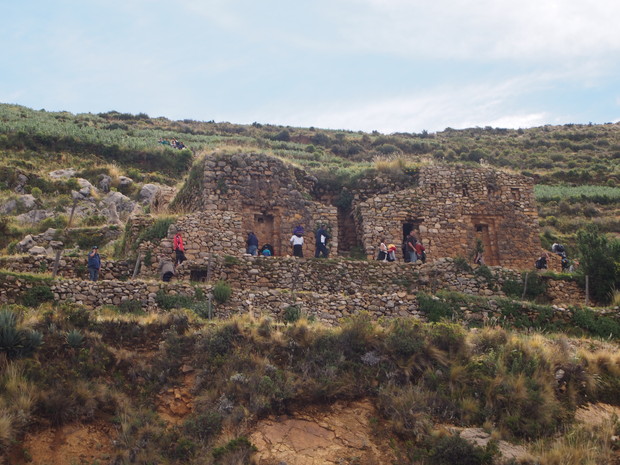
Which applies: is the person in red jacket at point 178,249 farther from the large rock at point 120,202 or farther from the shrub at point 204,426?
the large rock at point 120,202

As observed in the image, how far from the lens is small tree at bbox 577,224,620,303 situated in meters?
18.4

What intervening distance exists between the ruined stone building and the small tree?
363 cm

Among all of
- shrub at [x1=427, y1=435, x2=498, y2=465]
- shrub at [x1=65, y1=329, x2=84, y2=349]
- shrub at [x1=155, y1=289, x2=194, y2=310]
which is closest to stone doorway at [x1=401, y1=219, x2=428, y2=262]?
shrub at [x1=155, y1=289, x2=194, y2=310]

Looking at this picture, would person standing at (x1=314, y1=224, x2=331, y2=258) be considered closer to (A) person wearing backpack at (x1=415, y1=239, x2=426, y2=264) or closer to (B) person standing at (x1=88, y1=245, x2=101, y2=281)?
(A) person wearing backpack at (x1=415, y1=239, x2=426, y2=264)

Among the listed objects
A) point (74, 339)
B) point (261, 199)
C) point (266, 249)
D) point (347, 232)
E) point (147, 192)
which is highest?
point (147, 192)

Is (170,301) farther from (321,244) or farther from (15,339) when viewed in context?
(321,244)

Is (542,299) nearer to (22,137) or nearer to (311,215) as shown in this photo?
(311,215)

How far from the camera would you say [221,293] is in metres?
16.0

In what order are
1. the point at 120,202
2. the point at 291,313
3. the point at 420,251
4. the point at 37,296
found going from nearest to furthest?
the point at 37,296, the point at 291,313, the point at 420,251, the point at 120,202

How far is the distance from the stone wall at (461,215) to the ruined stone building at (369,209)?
0.12ft

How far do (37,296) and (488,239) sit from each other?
52.9 ft

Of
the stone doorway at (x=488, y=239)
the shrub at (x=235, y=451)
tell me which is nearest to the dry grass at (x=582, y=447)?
the shrub at (x=235, y=451)

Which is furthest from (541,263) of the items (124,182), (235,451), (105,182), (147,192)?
(105,182)

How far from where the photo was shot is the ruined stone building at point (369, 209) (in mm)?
21438
